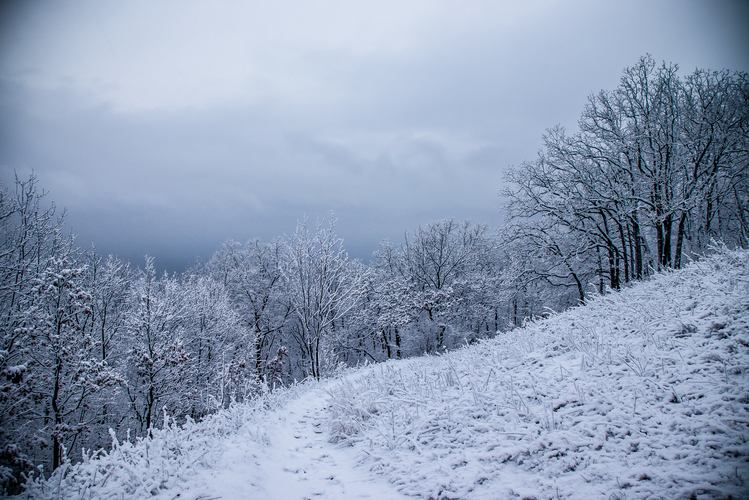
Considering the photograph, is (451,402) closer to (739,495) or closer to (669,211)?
(739,495)

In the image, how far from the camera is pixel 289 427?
710 centimetres

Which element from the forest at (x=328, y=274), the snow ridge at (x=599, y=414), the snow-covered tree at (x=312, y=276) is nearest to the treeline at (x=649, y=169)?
the forest at (x=328, y=274)

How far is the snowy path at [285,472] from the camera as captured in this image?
4113mm

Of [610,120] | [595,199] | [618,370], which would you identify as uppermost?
[610,120]

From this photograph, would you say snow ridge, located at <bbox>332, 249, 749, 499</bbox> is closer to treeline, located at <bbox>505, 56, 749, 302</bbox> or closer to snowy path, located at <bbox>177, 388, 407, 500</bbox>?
snowy path, located at <bbox>177, 388, 407, 500</bbox>

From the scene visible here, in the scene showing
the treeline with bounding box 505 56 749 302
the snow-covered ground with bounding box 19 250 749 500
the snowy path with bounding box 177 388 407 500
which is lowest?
the snowy path with bounding box 177 388 407 500

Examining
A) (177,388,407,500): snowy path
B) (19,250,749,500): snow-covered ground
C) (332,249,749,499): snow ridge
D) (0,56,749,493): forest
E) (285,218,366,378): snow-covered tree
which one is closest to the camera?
(332,249,749,499): snow ridge

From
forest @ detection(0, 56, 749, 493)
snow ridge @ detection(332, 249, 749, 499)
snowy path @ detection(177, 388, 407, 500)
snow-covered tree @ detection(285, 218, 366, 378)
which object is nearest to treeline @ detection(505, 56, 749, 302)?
forest @ detection(0, 56, 749, 493)

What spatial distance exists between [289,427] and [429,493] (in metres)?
4.35

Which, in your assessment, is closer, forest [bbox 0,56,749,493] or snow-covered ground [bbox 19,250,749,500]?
snow-covered ground [bbox 19,250,749,500]

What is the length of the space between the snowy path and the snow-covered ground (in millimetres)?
28

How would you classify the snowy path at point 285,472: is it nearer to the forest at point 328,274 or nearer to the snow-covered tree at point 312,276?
the forest at point 328,274

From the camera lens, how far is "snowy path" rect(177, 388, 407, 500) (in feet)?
13.5

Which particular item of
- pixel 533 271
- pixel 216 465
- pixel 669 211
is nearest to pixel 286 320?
pixel 533 271
